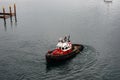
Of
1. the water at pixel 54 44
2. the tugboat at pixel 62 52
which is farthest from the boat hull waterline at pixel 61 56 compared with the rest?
the water at pixel 54 44

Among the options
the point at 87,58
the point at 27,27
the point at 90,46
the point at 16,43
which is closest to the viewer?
the point at 87,58

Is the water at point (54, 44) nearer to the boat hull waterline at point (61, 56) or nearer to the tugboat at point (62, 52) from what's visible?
the boat hull waterline at point (61, 56)

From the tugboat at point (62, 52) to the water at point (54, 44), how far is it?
69.6 inches

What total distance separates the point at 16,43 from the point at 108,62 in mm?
39303

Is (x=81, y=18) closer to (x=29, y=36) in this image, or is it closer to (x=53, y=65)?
(x=29, y=36)

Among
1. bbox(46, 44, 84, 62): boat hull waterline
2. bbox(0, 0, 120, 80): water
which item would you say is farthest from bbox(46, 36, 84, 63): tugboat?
bbox(0, 0, 120, 80): water

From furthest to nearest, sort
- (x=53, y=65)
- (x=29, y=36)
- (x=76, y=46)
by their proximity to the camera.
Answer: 1. (x=29, y=36)
2. (x=76, y=46)
3. (x=53, y=65)

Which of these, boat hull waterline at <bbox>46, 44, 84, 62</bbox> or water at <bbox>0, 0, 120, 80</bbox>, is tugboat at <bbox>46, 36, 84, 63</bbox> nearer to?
boat hull waterline at <bbox>46, 44, 84, 62</bbox>

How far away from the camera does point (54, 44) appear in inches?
3497

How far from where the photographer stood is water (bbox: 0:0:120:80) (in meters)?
62.6

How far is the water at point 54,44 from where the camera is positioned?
62.6m

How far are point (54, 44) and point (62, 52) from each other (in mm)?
18681

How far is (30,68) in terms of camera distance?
6550cm

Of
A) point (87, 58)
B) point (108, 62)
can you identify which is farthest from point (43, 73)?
point (108, 62)
